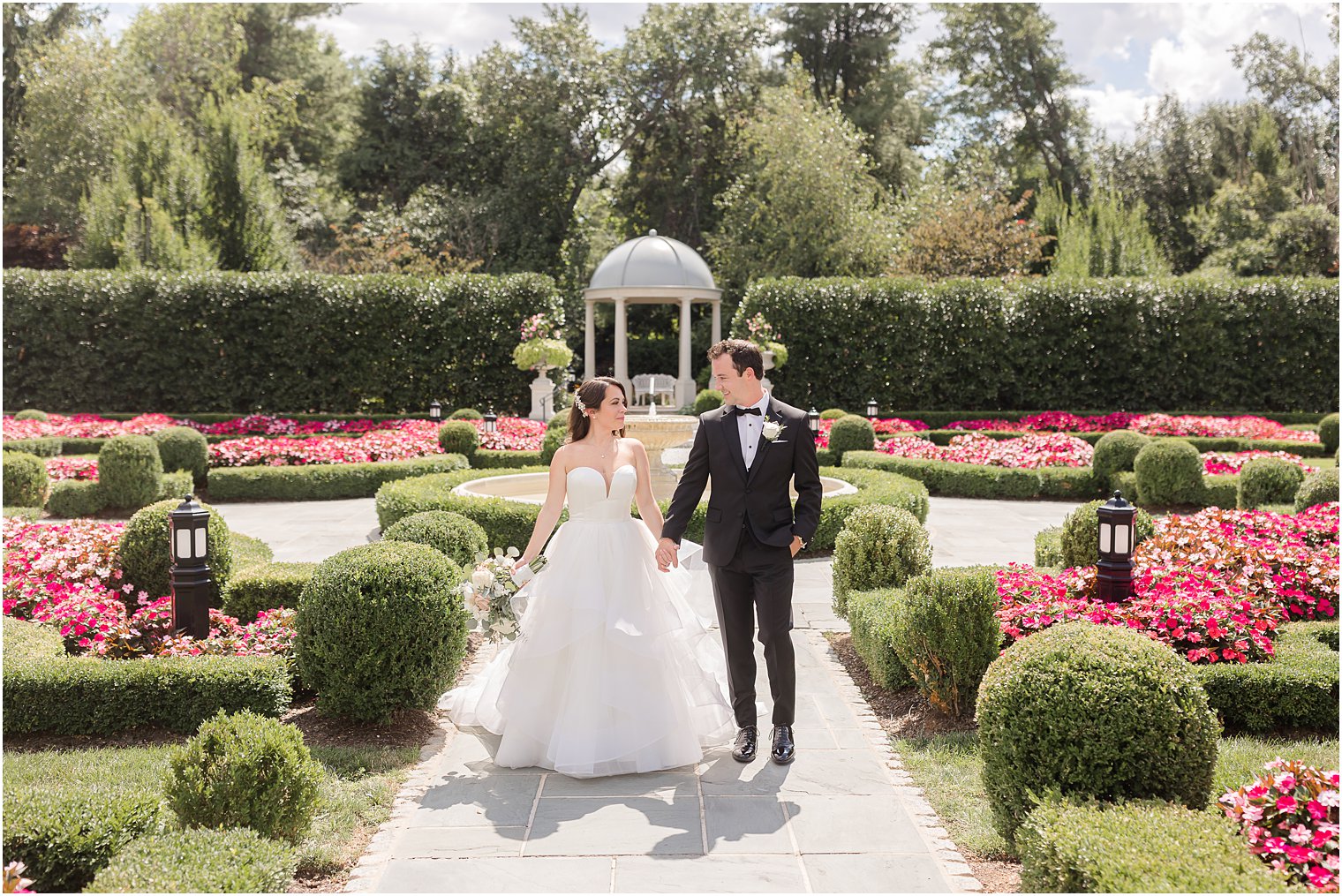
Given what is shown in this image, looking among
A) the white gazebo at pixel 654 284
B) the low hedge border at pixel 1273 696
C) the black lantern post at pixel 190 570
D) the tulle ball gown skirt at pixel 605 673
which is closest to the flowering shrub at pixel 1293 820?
the low hedge border at pixel 1273 696

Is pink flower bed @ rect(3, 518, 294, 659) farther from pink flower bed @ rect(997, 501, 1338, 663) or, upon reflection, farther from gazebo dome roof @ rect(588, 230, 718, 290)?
gazebo dome roof @ rect(588, 230, 718, 290)

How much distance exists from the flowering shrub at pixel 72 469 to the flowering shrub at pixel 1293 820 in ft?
45.2

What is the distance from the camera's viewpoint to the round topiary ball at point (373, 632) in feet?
16.4

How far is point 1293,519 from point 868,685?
4890 millimetres

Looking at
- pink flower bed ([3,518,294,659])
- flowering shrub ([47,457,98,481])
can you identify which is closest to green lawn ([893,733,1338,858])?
pink flower bed ([3,518,294,659])

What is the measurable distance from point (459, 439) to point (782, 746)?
1138 cm

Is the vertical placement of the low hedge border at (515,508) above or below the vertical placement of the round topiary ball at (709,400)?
below

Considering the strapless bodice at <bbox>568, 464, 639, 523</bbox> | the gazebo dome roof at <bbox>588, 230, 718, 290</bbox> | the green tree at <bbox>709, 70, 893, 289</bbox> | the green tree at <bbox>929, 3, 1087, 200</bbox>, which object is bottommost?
the strapless bodice at <bbox>568, 464, 639, 523</bbox>

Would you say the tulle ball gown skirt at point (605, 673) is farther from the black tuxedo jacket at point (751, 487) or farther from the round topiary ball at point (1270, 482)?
the round topiary ball at point (1270, 482)

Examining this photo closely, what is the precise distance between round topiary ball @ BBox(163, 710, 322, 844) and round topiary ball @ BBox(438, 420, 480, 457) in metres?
11.8

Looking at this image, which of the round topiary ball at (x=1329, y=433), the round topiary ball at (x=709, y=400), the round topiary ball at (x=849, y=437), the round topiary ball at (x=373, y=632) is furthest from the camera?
the round topiary ball at (x=709, y=400)

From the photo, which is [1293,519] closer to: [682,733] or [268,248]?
[682,733]

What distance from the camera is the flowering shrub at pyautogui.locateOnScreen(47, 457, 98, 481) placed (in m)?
13.6

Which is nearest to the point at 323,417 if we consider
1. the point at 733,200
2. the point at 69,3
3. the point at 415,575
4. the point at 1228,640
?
the point at 733,200
